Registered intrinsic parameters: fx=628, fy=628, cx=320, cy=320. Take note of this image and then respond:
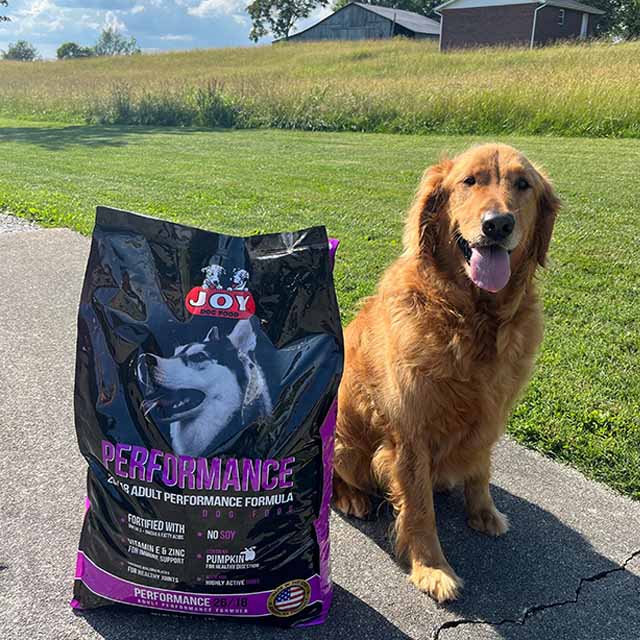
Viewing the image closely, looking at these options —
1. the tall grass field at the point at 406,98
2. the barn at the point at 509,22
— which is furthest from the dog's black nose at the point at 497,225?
the barn at the point at 509,22

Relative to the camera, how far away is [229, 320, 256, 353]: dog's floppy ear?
1.95 metres

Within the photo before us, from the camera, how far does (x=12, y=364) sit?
12.8 ft

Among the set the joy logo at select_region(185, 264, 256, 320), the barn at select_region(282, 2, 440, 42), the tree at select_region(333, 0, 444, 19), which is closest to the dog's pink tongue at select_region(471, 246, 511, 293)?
the joy logo at select_region(185, 264, 256, 320)

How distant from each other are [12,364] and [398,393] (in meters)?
2.68

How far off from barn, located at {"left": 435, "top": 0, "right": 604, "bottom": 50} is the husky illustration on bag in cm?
4425

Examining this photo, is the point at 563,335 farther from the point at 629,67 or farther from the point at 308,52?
the point at 308,52

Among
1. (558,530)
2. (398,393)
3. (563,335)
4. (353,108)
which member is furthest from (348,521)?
(353,108)

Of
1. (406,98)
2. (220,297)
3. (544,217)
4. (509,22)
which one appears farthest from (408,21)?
(220,297)

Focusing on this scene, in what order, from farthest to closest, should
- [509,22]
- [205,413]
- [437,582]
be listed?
[509,22], [437,582], [205,413]

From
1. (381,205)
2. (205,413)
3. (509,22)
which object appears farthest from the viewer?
(509,22)

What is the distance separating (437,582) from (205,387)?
1107 millimetres

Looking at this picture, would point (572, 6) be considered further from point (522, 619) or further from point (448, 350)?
point (522, 619)

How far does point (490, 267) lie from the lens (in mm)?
2346

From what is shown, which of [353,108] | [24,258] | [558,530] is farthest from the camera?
[353,108]
